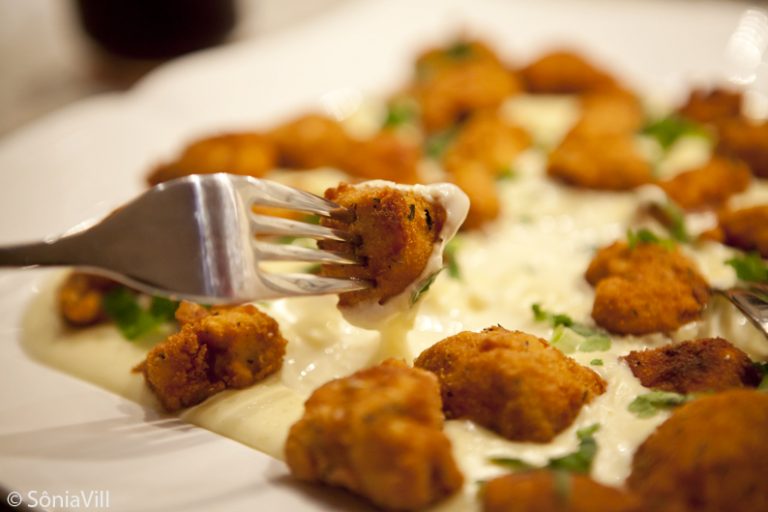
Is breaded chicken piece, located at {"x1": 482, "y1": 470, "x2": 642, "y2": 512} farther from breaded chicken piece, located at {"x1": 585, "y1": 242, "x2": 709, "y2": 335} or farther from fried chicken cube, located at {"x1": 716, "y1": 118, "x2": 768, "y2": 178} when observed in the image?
fried chicken cube, located at {"x1": 716, "y1": 118, "x2": 768, "y2": 178}

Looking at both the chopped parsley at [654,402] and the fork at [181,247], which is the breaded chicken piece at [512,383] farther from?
the fork at [181,247]

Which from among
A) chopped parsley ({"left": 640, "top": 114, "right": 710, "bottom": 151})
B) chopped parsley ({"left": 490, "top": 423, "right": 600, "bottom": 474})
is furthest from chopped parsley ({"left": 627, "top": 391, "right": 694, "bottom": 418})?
chopped parsley ({"left": 640, "top": 114, "right": 710, "bottom": 151})

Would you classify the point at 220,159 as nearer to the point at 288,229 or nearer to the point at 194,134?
the point at 194,134

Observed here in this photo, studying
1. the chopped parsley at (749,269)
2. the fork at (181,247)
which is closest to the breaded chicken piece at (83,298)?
the fork at (181,247)

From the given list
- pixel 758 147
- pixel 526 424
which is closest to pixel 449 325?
pixel 526 424

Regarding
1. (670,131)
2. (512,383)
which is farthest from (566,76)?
(512,383)

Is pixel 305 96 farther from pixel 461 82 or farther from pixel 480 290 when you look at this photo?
pixel 480 290
